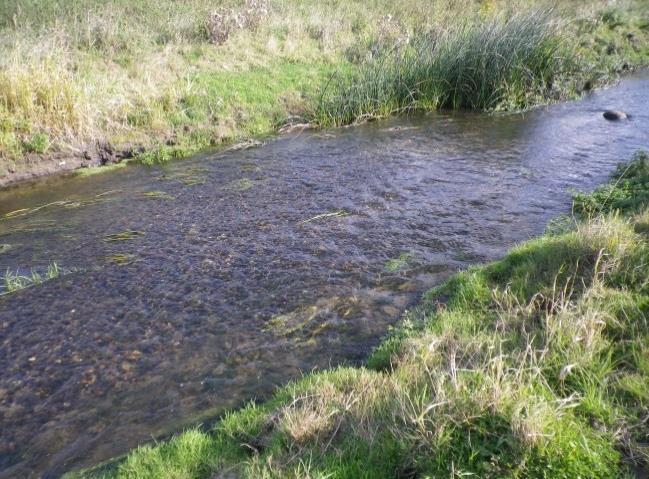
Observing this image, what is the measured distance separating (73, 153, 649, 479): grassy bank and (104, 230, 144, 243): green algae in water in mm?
4559

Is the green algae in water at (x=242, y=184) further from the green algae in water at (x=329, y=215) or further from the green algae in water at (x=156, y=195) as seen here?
the green algae in water at (x=329, y=215)

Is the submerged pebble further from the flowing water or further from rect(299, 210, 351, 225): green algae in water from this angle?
rect(299, 210, 351, 225): green algae in water

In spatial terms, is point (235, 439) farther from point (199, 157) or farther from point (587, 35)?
point (587, 35)

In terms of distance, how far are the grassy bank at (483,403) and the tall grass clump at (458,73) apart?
9903 mm

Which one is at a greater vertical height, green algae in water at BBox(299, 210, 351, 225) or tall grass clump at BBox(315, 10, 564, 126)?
tall grass clump at BBox(315, 10, 564, 126)

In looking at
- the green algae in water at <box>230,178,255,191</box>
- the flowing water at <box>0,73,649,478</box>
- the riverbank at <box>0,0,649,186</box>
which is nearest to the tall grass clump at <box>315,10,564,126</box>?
the riverbank at <box>0,0,649,186</box>

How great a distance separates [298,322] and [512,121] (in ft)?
34.1

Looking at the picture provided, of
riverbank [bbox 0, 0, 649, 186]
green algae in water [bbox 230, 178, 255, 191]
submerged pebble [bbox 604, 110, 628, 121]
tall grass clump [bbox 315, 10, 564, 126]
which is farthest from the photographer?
tall grass clump [bbox 315, 10, 564, 126]

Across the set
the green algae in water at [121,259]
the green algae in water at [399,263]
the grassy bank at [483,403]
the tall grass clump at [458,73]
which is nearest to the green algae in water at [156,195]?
the green algae in water at [121,259]

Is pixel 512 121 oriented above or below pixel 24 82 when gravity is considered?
below

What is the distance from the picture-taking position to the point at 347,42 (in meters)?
18.5

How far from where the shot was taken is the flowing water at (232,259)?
16.0 ft

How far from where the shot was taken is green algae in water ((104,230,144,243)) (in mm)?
8070

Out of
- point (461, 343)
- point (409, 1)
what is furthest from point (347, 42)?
point (461, 343)
